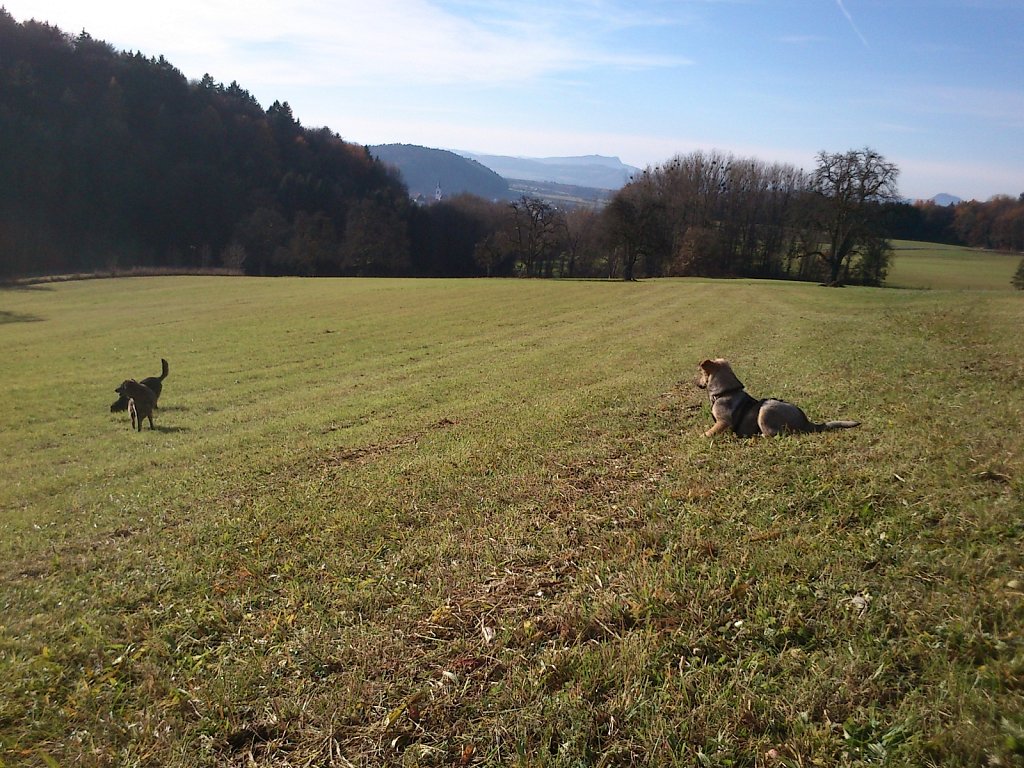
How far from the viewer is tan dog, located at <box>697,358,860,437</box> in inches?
329

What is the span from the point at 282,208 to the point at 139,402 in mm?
120573

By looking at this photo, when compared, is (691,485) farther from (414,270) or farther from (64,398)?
(414,270)

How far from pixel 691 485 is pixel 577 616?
2946mm

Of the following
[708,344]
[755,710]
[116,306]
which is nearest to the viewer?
[755,710]

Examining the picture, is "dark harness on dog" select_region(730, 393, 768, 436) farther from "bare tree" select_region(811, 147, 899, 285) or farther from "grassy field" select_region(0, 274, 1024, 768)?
"bare tree" select_region(811, 147, 899, 285)

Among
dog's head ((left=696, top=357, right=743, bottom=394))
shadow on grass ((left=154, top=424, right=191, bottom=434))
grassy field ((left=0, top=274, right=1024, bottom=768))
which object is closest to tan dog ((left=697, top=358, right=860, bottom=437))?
dog's head ((left=696, top=357, right=743, bottom=394))

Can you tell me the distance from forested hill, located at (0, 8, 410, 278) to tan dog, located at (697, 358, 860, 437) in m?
99.2

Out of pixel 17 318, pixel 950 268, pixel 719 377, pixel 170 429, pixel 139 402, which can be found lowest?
pixel 170 429

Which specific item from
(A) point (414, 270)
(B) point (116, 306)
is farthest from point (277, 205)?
(B) point (116, 306)

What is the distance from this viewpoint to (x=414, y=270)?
118m

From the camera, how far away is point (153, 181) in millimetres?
113562

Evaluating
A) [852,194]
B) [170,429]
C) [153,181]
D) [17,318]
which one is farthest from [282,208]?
[170,429]

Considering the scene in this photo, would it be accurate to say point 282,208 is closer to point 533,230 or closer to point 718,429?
→ point 533,230

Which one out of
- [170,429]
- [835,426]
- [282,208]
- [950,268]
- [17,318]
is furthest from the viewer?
[282,208]
